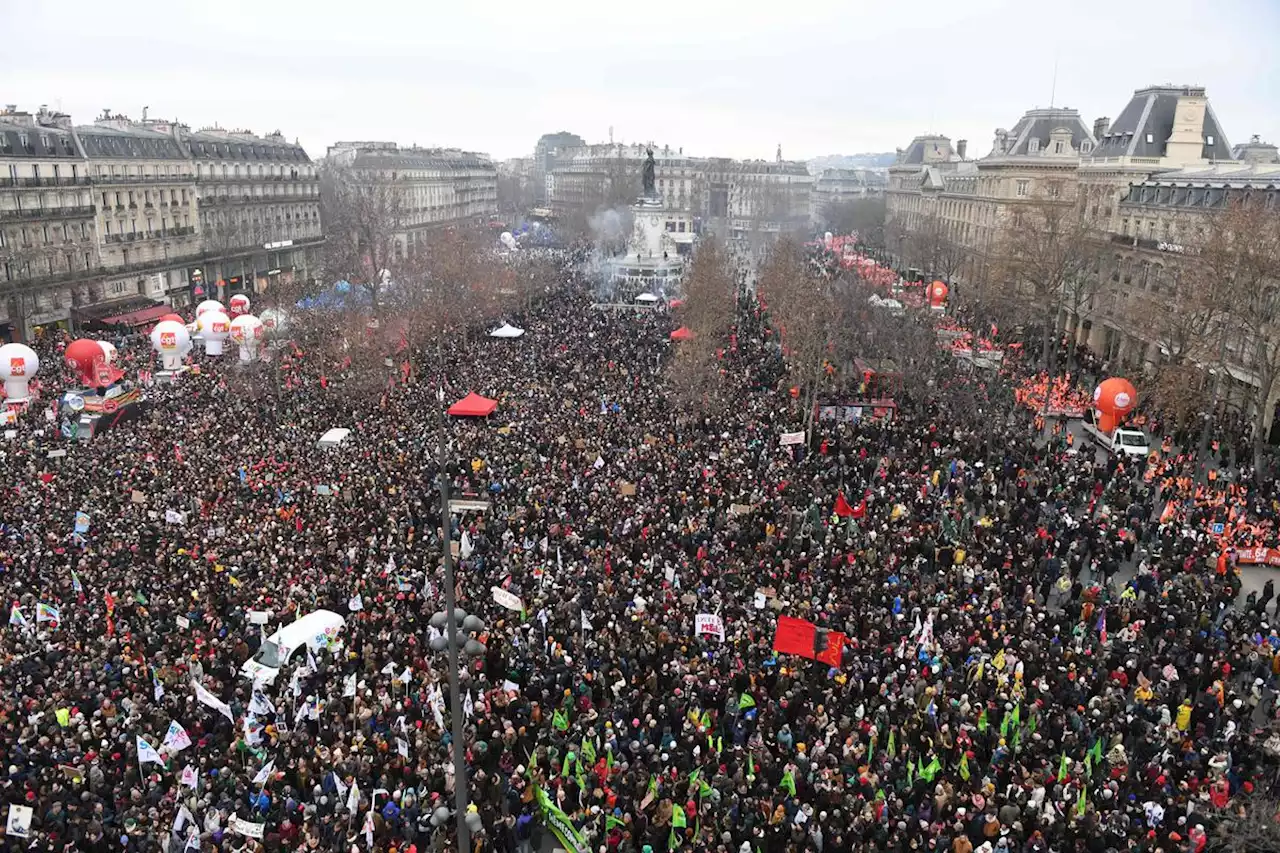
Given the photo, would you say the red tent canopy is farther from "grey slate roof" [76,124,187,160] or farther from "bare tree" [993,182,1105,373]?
"grey slate roof" [76,124,187,160]

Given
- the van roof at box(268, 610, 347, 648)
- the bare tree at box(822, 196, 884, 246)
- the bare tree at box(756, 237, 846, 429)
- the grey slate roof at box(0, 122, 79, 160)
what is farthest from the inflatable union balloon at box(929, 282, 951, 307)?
the grey slate roof at box(0, 122, 79, 160)

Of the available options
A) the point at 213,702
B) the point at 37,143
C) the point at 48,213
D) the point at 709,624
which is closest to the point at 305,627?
the point at 213,702

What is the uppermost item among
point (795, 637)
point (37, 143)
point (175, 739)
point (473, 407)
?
point (37, 143)

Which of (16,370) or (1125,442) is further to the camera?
(16,370)

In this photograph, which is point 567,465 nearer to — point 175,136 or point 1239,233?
point 1239,233

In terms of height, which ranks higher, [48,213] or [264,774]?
[48,213]

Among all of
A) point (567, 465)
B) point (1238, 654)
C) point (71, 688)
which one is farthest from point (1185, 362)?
point (71, 688)

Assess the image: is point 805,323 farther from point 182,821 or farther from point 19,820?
point 19,820

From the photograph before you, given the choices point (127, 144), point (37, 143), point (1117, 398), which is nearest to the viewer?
point (1117, 398)

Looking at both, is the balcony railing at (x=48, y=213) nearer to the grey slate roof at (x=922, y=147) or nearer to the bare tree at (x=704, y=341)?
the bare tree at (x=704, y=341)
